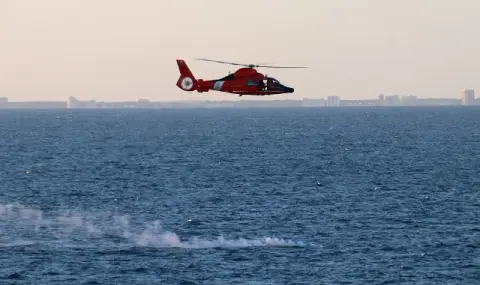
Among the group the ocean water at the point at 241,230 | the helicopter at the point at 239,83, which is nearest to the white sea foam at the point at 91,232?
the ocean water at the point at 241,230

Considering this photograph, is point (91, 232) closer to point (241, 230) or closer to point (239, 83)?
point (241, 230)

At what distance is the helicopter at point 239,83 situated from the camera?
78875mm

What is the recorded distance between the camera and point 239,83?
80.0 m

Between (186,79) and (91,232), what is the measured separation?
4294cm

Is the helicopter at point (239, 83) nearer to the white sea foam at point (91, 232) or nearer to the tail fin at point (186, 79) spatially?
the tail fin at point (186, 79)

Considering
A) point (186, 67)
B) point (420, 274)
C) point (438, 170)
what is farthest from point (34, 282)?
point (438, 170)

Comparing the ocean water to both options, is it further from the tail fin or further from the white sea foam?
the tail fin

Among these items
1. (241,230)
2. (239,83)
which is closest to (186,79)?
(239,83)

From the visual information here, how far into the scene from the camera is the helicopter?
7888cm

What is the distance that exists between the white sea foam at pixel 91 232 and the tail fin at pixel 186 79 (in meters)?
30.3

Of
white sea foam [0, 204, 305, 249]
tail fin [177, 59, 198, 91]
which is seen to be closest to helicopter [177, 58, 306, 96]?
tail fin [177, 59, 198, 91]

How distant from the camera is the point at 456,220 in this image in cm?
12350

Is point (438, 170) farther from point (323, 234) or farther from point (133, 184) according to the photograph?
point (323, 234)

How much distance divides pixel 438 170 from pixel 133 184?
6454 centimetres
